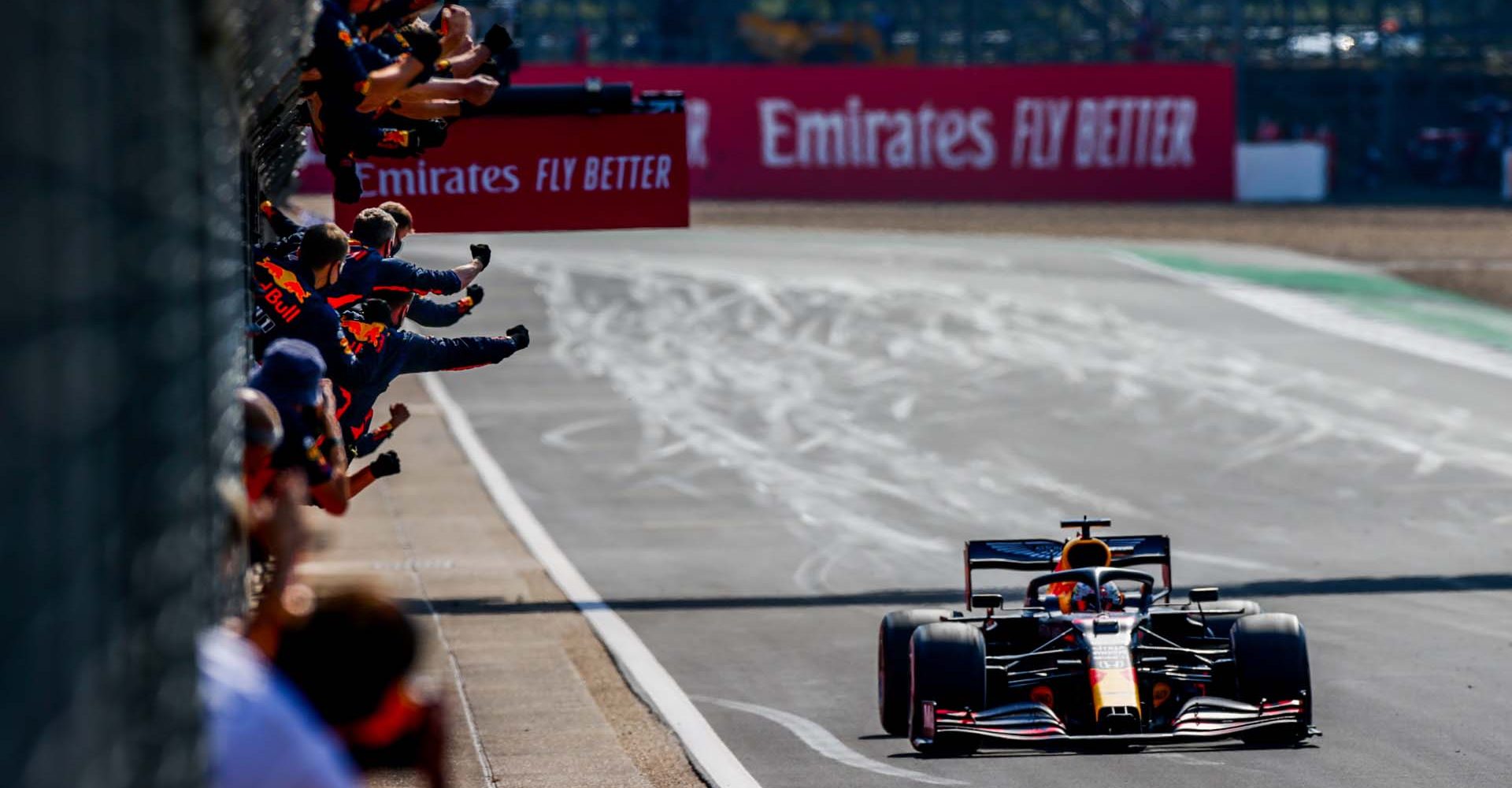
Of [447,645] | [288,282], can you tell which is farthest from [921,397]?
[288,282]

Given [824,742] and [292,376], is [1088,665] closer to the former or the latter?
[824,742]

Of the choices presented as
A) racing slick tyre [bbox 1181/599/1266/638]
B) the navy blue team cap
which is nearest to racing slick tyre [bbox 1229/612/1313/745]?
racing slick tyre [bbox 1181/599/1266/638]

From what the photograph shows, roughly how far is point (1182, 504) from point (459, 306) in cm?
1372

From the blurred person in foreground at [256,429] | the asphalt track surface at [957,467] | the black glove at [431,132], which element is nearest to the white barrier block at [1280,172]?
the asphalt track surface at [957,467]

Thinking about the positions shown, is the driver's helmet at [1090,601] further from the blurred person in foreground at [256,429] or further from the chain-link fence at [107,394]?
the chain-link fence at [107,394]

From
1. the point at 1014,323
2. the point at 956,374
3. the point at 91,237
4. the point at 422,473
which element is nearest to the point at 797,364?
the point at 956,374

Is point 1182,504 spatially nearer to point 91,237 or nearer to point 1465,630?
point 1465,630

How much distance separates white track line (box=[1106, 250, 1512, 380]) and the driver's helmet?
19.0m

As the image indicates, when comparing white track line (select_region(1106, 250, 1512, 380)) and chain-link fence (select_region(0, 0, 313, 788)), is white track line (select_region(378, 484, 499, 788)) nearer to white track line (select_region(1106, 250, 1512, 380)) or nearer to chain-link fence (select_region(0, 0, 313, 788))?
chain-link fence (select_region(0, 0, 313, 788))

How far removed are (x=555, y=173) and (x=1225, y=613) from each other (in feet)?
15.4

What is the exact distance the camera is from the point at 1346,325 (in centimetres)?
3338

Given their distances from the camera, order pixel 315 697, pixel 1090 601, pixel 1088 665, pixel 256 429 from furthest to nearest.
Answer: pixel 1090 601 < pixel 1088 665 < pixel 256 429 < pixel 315 697

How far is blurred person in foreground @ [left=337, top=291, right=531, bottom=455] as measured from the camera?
980 centimetres

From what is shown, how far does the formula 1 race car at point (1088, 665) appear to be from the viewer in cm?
1117
